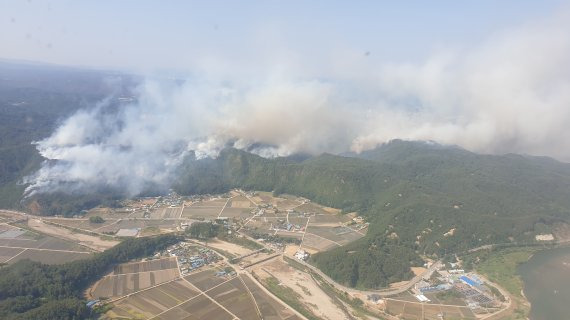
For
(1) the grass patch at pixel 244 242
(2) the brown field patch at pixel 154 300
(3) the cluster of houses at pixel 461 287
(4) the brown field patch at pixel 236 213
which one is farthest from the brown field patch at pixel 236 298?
(4) the brown field patch at pixel 236 213

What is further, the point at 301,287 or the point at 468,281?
the point at 468,281

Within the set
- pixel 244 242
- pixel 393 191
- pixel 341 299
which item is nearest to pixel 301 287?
pixel 341 299

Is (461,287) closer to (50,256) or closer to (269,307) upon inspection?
(269,307)

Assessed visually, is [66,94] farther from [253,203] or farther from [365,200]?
[365,200]

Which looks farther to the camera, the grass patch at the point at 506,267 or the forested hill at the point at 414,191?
the forested hill at the point at 414,191

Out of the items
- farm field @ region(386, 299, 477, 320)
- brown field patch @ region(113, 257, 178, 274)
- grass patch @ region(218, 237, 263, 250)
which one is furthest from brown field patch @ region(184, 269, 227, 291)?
farm field @ region(386, 299, 477, 320)

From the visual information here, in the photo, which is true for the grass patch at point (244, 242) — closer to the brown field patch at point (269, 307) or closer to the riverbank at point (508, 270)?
the brown field patch at point (269, 307)
